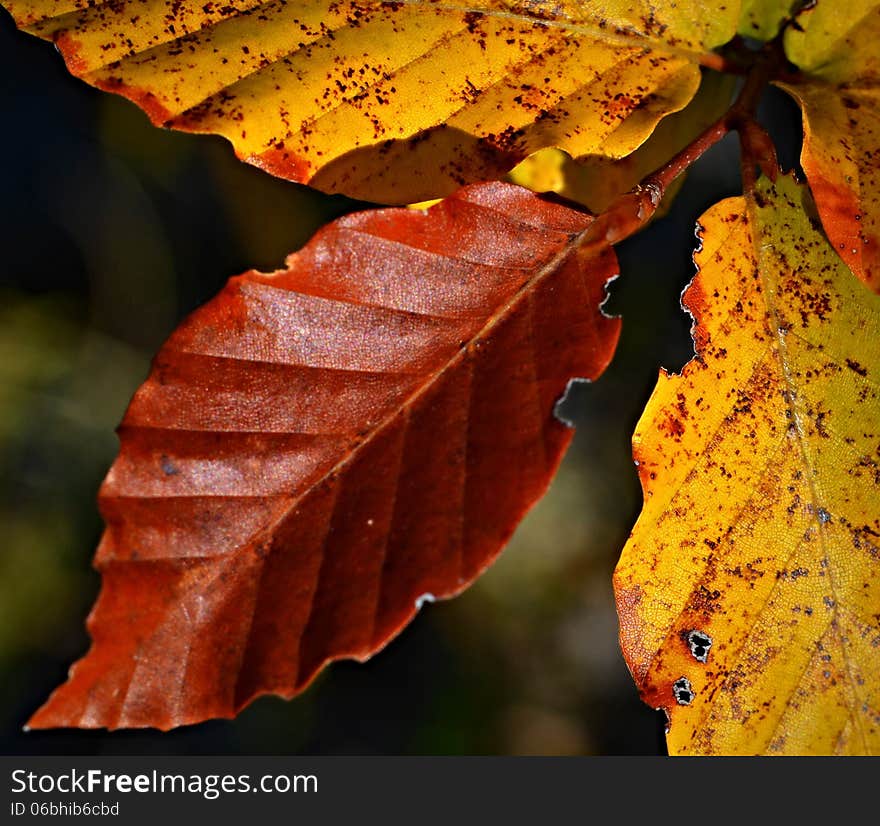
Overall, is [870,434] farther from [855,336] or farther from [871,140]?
[871,140]

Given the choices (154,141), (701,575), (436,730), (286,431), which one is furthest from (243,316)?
(436,730)

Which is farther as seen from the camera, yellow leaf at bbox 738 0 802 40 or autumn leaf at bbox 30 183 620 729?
yellow leaf at bbox 738 0 802 40

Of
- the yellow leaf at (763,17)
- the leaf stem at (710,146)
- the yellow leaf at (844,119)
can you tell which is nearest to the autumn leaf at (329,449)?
the leaf stem at (710,146)

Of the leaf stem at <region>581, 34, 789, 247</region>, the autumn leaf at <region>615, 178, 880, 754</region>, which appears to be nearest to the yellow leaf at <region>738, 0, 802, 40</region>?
the leaf stem at <region>581, 34, 789, 247</region>

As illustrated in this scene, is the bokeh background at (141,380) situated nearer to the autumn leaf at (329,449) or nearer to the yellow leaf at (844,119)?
the yellow leaf at (844,119)

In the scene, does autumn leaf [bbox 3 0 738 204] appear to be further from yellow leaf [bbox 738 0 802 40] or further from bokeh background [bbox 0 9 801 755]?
bokeh background [bbox 0 9 801 755]

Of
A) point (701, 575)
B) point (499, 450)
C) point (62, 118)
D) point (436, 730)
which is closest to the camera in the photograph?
point (499, 450)
